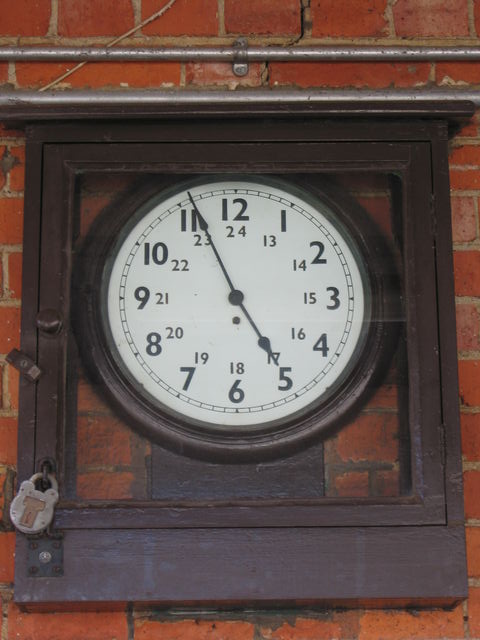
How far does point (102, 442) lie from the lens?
165cm

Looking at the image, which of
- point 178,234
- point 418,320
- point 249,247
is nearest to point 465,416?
point 418,320

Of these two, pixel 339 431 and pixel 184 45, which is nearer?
pixel 339 431

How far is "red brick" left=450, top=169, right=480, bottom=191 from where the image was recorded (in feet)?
5.92

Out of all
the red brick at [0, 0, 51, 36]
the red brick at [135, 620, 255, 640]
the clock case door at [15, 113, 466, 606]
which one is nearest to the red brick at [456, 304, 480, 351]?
the clock case door at [15, 113, 466, 606]

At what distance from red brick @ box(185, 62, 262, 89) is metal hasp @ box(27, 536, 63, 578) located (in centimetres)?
92

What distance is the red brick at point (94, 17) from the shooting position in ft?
6.02

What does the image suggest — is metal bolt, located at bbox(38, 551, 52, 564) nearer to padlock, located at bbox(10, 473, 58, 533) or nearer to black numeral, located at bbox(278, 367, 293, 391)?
padlock, located at bbox(10, 473, 58, 533)

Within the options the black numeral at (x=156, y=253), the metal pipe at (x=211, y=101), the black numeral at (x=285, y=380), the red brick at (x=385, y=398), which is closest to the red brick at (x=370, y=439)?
the red brick at (x=385, y=398)

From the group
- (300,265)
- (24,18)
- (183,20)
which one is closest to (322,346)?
(300,265)

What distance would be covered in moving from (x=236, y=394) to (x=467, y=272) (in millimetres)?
513

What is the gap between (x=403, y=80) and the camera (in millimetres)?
1825

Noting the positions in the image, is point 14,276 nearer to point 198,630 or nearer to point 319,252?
point 319,252

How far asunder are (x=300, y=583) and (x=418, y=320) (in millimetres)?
509

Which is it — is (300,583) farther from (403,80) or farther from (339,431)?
(403,80)
